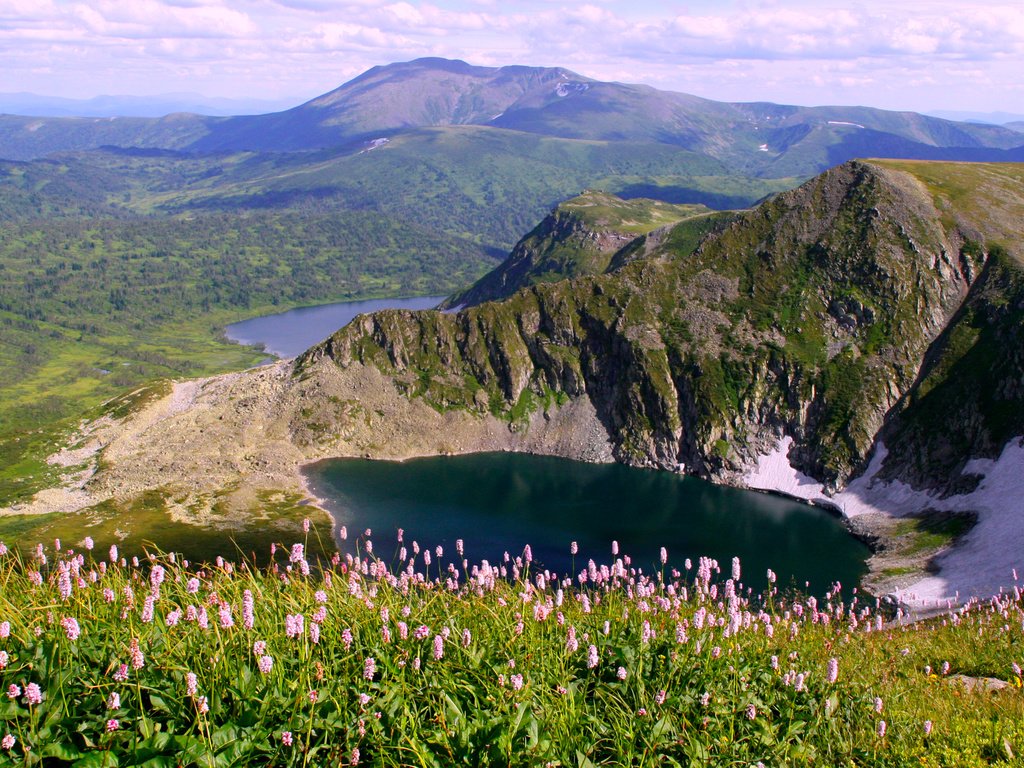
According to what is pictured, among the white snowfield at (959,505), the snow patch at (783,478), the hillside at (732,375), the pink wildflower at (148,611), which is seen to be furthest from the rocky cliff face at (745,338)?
the pink wildflower at (148,611)

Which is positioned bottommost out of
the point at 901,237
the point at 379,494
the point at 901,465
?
the point at 379,494

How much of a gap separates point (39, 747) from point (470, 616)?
7535mm

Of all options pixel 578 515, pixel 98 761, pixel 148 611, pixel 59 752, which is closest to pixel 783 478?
pixel 578 515

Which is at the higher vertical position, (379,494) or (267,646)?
(267,646)

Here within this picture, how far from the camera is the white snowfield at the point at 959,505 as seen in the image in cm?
8894

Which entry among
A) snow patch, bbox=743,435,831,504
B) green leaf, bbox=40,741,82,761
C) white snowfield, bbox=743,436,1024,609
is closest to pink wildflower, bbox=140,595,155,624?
green leaf, bbox=40,741,82,761

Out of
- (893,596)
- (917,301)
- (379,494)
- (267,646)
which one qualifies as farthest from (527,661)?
(917,301)

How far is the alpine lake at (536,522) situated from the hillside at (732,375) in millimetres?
6873

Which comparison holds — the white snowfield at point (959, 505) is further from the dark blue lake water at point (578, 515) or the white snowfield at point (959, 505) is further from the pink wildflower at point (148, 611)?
the pink wildflower at point (148, 611)

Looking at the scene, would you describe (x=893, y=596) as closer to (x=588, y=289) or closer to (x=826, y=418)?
(x=826, y=418)

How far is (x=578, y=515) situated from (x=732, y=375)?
46240 mm

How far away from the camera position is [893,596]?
8981cm

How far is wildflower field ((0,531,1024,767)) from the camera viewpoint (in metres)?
11.2

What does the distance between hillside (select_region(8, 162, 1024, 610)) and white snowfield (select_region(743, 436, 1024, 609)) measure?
495 mm
